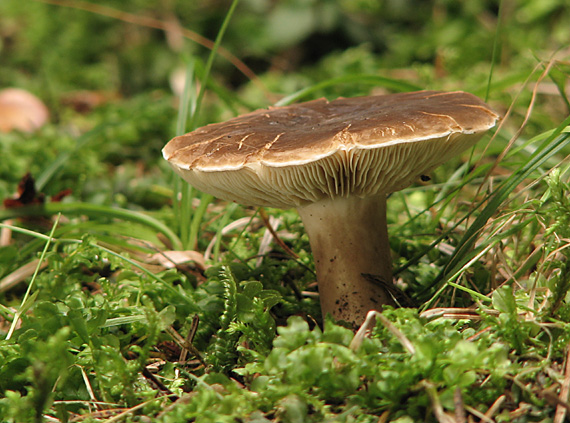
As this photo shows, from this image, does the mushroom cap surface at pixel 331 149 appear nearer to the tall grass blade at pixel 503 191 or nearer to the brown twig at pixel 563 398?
the tall grass blade at pixel 503 191

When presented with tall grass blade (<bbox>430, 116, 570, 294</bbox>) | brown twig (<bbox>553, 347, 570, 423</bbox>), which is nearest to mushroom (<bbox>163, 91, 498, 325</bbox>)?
tall grass blade (<bbox>430, 116, 570, 294</bbox>)

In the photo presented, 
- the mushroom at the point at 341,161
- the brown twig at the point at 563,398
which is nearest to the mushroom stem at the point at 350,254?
the mushroom at the point at 341,161

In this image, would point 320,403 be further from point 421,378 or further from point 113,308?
point 113,308

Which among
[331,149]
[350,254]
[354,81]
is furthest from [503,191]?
[354,81]

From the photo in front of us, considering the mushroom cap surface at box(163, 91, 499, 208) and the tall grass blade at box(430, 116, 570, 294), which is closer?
the mushroom cap surface at box(163, 91, 499, 208)

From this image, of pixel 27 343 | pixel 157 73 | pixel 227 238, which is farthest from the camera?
pixel 157 73

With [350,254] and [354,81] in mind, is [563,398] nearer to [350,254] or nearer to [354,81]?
[350,254]

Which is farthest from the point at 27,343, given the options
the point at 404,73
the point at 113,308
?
the point at 404,73

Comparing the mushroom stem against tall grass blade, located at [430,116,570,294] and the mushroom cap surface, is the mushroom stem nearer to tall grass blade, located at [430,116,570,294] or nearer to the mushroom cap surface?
the mushroom cap surface
